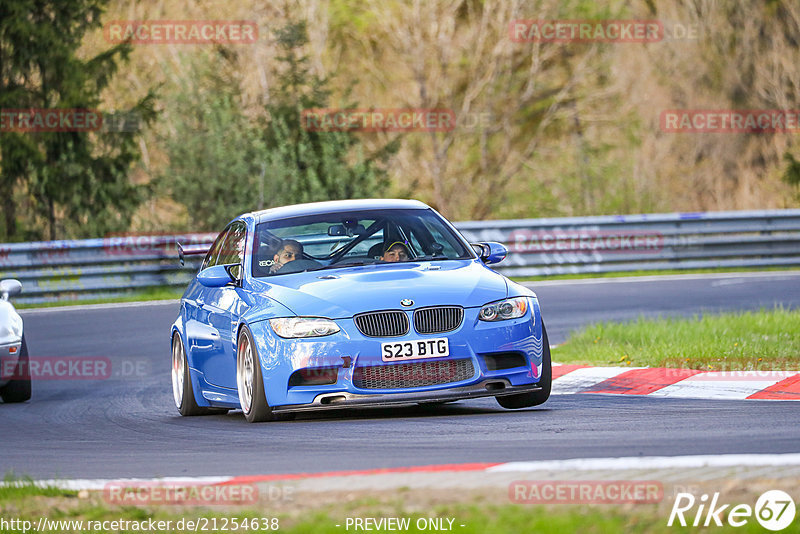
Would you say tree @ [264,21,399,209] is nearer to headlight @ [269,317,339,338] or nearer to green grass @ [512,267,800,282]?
green grass @ [512,267,800,282]

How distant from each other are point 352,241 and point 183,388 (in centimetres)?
191

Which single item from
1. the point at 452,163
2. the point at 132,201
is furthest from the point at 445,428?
the point at 452,163

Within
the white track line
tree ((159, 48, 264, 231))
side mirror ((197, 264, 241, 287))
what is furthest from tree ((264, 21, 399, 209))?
the white track line

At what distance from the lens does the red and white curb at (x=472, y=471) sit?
5.84 meters

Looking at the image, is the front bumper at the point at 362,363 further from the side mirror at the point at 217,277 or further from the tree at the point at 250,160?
the tree at the point at 250,160

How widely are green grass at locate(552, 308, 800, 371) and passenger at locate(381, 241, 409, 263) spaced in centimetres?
267

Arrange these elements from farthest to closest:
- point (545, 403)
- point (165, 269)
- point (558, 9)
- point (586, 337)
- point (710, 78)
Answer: point (710, 78) < point (558, 9) < point (165, 269) < point (586, 337) < point (545, 403)

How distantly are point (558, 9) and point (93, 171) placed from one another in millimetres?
12938

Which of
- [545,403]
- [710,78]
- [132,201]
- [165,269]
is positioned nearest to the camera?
[545,403]

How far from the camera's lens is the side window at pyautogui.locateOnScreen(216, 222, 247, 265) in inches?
416

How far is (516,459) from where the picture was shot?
6.61 metres

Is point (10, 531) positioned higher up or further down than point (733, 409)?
higher up

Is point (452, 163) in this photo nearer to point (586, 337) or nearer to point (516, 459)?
point (586, 337)

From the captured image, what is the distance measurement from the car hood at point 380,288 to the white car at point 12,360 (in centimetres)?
367
